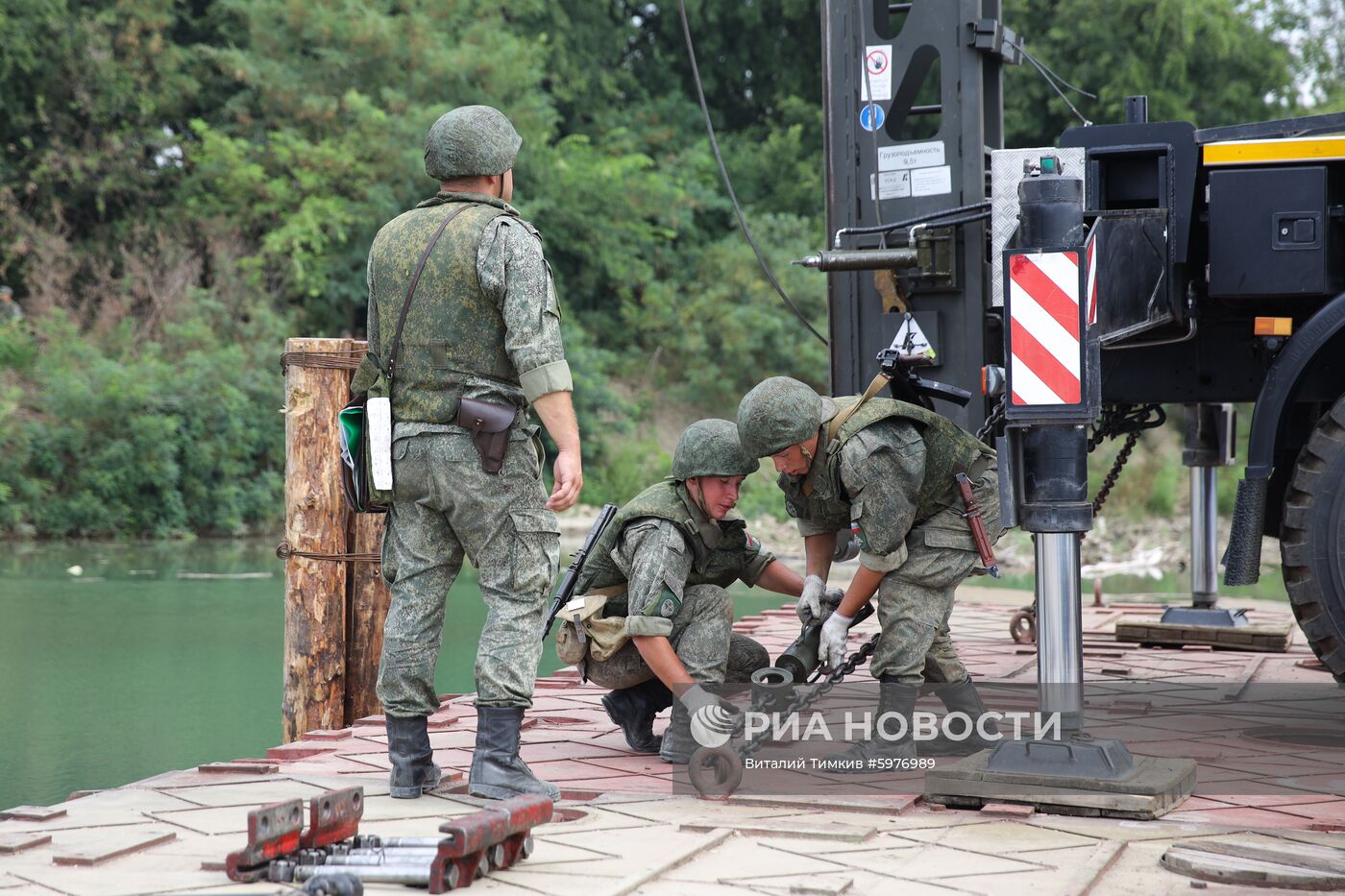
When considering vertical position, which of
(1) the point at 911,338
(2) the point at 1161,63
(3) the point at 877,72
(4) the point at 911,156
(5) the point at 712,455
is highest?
(2) the point at 1161,63

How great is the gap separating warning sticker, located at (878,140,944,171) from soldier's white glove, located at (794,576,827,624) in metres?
1.97

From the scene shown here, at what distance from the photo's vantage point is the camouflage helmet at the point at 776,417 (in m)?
4.33

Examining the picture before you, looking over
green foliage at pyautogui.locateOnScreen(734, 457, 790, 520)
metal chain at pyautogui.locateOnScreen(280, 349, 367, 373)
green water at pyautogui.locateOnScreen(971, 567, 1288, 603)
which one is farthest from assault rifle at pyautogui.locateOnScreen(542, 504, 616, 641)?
green foliage at pyautogui.locateOnScreen(734, 457, 790, 520)

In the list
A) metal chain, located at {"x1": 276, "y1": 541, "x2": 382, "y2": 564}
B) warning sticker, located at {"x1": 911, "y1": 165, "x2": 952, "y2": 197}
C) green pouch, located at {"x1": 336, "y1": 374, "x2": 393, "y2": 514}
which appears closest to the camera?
green pouch, located at {"x1": 336, "y1": 374, "x2": 393, "y2": 514}

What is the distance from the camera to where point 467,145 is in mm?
4152

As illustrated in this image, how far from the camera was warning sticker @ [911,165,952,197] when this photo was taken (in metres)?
5.86

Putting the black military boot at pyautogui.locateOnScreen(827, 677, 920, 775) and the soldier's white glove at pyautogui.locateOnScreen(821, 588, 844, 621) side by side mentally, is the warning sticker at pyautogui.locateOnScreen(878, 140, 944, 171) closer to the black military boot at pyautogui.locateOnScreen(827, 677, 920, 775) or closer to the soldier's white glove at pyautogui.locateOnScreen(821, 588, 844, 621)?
the soldier's white glove at pyautogui.locateOnScreen(821, 588, 844, 621)

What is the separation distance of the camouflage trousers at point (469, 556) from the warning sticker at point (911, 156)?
2397 millimetres

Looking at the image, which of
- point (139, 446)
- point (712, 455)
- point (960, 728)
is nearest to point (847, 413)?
point (712, 455)

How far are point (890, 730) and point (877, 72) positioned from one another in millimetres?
2669

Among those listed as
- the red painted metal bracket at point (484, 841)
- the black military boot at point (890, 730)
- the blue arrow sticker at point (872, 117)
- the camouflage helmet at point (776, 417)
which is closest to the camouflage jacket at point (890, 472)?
the camouflage helmet at point (776, 417)

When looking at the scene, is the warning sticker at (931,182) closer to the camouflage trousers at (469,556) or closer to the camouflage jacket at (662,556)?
the camouflage jacket at (662,556)

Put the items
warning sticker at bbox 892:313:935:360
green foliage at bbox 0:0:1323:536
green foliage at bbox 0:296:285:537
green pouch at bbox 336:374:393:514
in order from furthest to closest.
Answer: green foliage at bbox 0:0:1323:536, green foliage at bbox 0:296:285:537, warning sticker at bbox 892:313:935:360, green pouch at bbox 336:374:393:514

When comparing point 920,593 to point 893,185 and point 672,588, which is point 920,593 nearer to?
point 672,588
